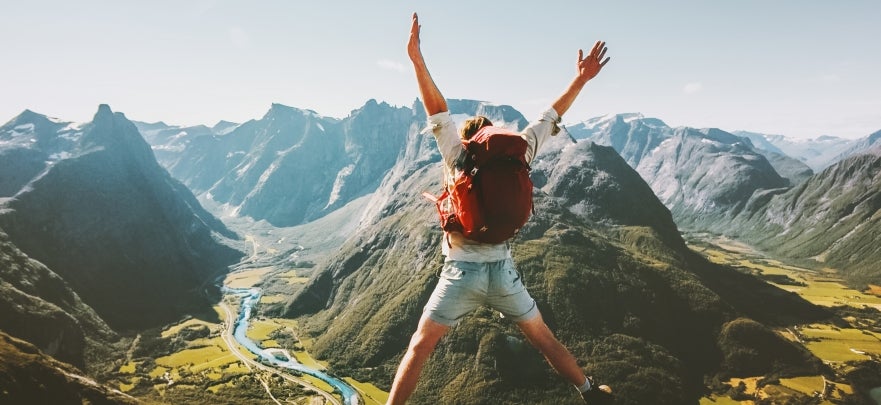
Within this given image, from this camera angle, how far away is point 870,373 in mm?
133750

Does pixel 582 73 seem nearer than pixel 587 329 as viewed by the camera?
Yes

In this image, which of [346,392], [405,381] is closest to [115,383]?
[346,392]

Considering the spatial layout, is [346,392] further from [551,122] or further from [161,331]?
[551,122]

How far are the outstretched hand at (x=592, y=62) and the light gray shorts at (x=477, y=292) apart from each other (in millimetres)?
3358

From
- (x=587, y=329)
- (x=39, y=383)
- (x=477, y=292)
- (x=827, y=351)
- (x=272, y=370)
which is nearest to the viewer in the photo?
(x=477, y=292)

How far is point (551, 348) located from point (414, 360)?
2.09 metres

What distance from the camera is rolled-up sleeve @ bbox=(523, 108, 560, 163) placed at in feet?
22.3

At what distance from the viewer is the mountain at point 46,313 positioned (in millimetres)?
149500

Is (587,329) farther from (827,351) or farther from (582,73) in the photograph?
(582,73)

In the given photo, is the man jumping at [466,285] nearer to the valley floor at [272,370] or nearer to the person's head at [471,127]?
the person's head at [471,127]

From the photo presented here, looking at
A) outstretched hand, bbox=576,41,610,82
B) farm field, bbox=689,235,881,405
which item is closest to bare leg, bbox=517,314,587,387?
outstretched hand, bbox=576,41,610,82

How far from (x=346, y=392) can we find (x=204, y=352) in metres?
66.5

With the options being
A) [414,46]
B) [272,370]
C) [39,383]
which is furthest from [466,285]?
[272,370]

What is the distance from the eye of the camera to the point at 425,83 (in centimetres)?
624
